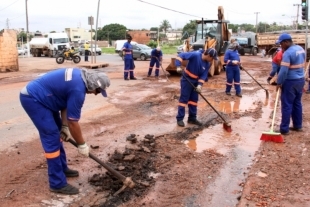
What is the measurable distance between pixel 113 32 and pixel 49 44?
43.0 meters

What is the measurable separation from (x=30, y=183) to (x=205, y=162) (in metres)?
2.48

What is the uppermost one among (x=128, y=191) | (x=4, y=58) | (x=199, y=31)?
(x=199, y=31)

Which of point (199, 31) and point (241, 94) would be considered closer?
point (241, 94)

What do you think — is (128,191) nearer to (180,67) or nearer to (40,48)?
(180,67)

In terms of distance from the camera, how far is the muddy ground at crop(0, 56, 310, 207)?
4148 mm

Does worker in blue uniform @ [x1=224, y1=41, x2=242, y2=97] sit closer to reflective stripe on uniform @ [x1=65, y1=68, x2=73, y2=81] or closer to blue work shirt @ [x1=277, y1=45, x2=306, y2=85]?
blue work shirt @ [x1=277, y1=45, x2=306, y2=85]

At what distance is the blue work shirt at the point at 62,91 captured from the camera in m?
3.73

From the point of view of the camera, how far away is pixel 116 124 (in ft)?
24.4

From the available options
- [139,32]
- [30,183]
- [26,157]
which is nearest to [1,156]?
[26,157]

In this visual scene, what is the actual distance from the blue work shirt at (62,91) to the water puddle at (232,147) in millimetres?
1848

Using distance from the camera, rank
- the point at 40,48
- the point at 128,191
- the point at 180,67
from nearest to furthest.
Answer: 1. the point at 128,191
2. the point at 180,67
3. the point at 40,48

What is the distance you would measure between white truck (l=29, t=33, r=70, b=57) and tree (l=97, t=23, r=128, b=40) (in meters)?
39.4

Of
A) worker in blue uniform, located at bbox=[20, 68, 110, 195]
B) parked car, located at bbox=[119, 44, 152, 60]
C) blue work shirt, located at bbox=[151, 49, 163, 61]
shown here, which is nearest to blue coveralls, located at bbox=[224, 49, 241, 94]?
blue work shirt, located at bbox=[151, 49, 163, 61]

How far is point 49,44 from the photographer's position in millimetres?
34812
